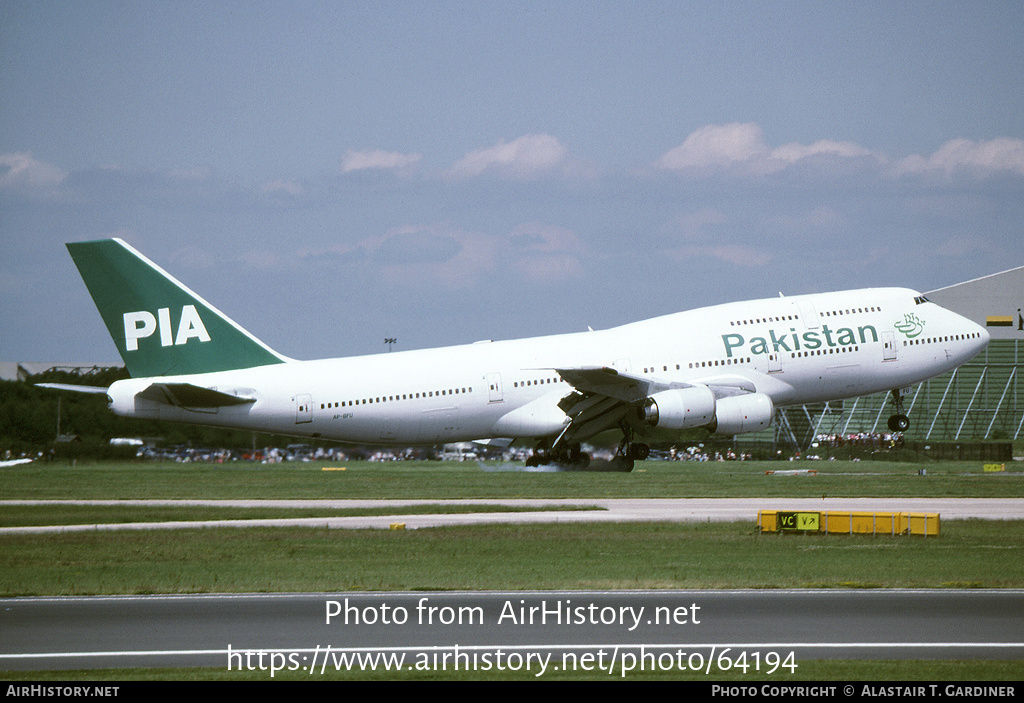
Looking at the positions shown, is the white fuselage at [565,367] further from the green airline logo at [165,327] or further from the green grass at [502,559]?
the green grass at [502,559]

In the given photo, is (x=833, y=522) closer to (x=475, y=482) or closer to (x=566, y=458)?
(x=566, y=458)

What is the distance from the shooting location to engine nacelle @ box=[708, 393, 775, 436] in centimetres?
4438

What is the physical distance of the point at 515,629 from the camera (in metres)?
17.8

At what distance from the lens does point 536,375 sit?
4509 centimetres

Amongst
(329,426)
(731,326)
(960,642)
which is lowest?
(960,642)

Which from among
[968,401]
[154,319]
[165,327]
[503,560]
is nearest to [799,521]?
[503,560]

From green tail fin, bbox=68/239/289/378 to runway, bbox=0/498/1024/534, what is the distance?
199 inches

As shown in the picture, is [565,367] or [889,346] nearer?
[565,367]

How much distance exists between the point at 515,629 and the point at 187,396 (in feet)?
85.3

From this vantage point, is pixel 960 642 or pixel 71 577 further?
pixel 71 577

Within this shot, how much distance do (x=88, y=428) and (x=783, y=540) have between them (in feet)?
128

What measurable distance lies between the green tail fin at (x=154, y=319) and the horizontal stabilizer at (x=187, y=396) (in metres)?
1.39
